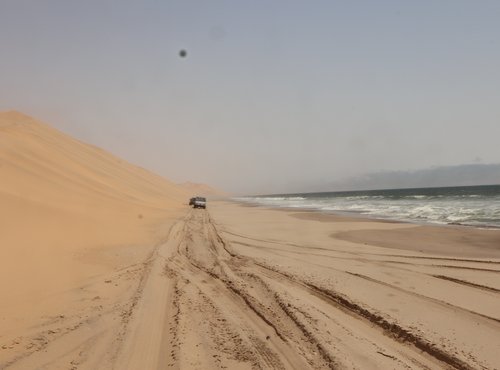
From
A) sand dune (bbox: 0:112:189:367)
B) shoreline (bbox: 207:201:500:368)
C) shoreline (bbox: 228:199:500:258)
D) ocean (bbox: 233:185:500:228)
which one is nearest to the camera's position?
shoreline (bbox: 207:201:500:368)

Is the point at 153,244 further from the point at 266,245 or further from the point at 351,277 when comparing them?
the point at 351,277

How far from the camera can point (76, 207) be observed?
18969 millimetres

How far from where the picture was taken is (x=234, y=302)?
23.4 ft

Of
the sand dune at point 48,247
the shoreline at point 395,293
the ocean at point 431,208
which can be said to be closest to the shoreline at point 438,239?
the shoreline at point 395,293

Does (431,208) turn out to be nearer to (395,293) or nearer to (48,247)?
(395,293)

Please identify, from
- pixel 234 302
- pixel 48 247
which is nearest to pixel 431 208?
pixel 234 302

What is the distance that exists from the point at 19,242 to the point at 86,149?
5558 cm

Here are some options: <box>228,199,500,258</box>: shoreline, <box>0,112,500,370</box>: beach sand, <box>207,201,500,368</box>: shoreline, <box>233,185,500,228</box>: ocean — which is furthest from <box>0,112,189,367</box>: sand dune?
<box>233,185,500,228</box>: ocean

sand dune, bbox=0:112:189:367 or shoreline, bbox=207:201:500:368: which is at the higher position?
sand dune, bbox=0:112:189:367

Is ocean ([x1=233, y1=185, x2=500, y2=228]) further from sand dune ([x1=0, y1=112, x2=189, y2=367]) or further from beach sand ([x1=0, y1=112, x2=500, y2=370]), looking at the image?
sand dune ([x1=0, y1=112, x2=189, y2=367])

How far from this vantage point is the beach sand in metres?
4.90

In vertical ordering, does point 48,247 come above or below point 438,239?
above

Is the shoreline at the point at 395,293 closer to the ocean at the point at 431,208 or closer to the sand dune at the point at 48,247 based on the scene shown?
the sand dune at the point at 48,247

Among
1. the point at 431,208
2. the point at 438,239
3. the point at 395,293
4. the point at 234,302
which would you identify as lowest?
the point at 431,208
